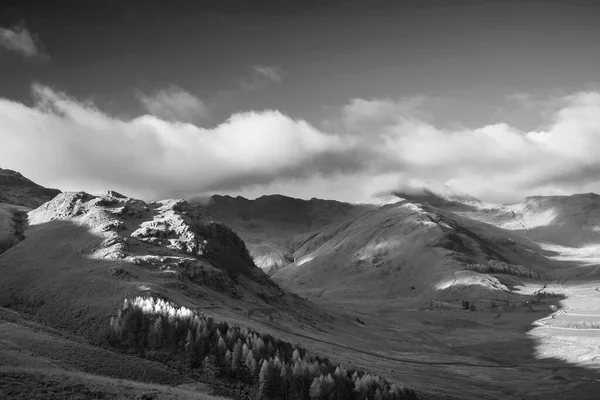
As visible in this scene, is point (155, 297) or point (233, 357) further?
point (155, 297)

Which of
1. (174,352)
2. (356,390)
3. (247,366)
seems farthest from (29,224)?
(356,390)

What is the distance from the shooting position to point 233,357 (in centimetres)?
8656

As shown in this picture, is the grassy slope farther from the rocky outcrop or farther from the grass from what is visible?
the rocky outcrop

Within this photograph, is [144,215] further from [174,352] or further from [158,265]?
[174,352]

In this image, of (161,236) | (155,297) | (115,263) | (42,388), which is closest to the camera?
(42,388)

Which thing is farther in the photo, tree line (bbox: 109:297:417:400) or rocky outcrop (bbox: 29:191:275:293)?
rocky outcrop (bbox: 29:191:275:293)

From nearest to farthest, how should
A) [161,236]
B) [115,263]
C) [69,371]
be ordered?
1. [69,371]
2. [115,263]
3. [161,236]

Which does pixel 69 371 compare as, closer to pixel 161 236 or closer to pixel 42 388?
pixel 42 388

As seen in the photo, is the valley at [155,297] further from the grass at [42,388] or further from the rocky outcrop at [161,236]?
the rocky outcrop at [161,236]

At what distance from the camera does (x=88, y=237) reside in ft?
486

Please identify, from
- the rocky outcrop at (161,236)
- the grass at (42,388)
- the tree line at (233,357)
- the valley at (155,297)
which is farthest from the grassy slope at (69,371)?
the rocky outcrop at (161,236)

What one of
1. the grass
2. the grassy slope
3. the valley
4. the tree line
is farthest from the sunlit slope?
the grass

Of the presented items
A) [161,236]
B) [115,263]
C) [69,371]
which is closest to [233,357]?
[69,371]

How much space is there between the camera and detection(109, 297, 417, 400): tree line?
85500mm
